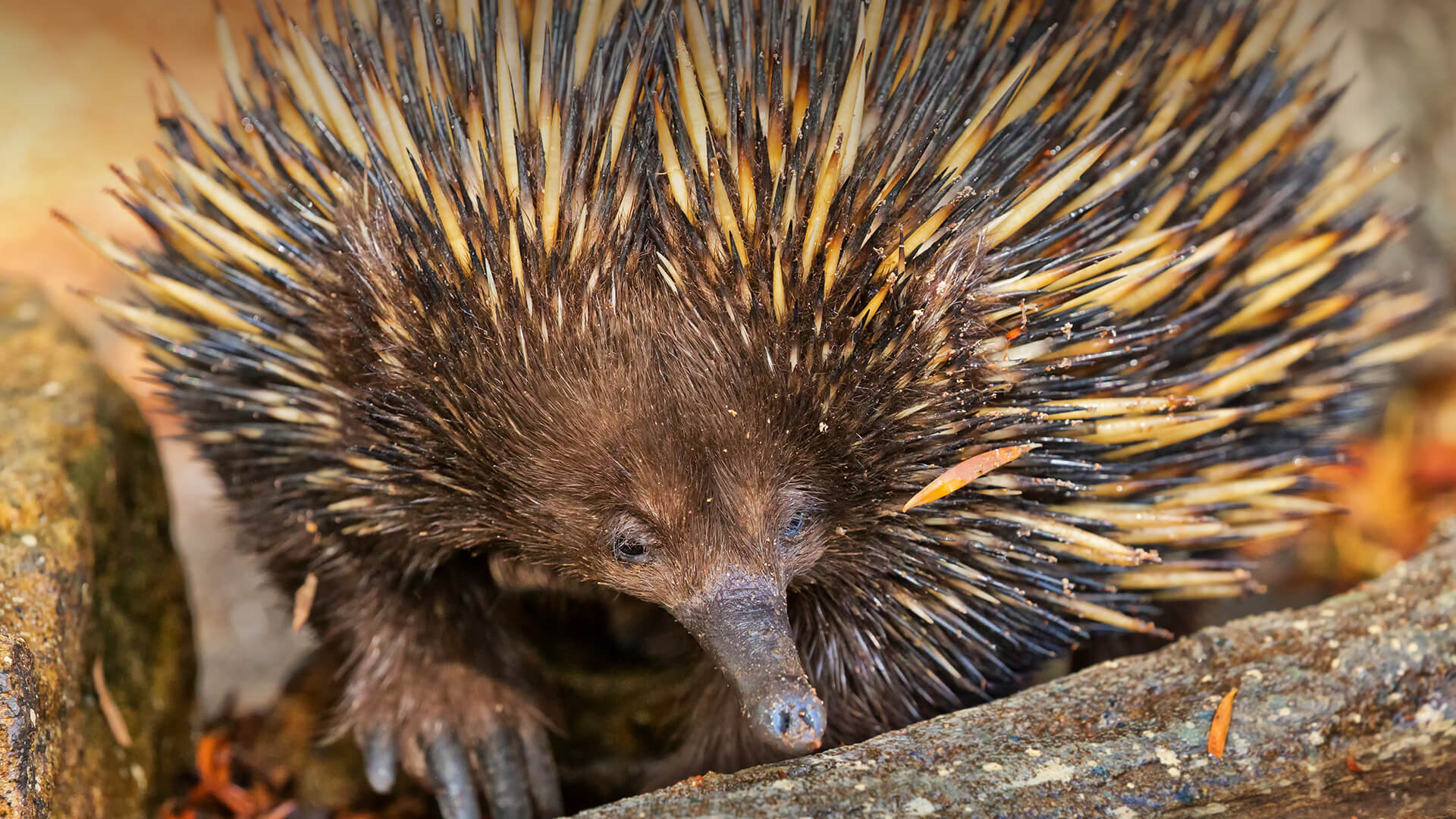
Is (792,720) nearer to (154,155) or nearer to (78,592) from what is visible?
(78,592)

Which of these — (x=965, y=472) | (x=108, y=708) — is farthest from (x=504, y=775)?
(x=965, y=472)

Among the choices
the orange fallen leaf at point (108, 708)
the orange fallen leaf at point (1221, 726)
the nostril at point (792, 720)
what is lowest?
the orange fallen leaf at point (1221, 726)

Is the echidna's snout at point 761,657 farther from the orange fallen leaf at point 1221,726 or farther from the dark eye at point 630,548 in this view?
the orange fallen leaf at point 1221,726

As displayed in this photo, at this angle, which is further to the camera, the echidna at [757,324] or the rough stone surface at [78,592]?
the rough stone surface at [78,592]

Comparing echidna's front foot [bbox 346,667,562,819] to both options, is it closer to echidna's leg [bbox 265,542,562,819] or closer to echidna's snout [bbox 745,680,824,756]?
echidna's leg [bbox 265,542,562,819]

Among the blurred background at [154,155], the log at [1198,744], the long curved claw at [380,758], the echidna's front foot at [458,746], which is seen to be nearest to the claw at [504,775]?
the echidna's front foot at [458,746]

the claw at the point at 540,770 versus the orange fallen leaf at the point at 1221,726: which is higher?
the claw at the point at 540,770

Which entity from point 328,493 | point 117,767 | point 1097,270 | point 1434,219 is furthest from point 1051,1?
point 1434,219

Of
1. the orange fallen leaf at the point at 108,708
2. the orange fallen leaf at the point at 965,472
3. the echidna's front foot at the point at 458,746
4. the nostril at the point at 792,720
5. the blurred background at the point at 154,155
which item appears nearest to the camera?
the nostril at the point at 792,720
